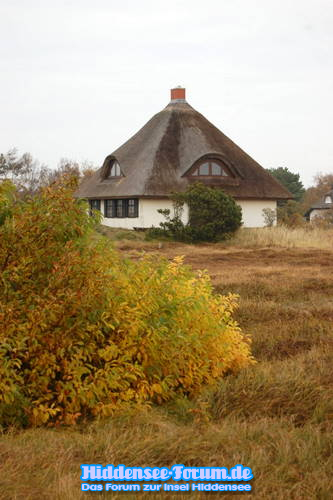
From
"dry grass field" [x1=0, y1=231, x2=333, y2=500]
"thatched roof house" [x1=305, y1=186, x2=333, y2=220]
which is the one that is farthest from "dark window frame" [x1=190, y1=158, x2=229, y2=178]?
"thatched roof house" [x1=305, y1=186, x2=333, y2=220]

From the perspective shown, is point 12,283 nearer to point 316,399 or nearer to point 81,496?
point 81,496

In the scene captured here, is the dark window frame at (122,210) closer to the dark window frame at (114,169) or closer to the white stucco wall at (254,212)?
the dark window frame at (114,169)

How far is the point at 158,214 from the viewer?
3119 cm

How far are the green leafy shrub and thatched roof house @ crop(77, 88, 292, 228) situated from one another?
6.51ft

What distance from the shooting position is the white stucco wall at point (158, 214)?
102ft

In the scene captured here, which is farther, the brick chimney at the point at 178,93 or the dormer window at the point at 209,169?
the brick chimney at the point at 178,93

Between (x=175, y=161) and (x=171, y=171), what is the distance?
932 millimetres

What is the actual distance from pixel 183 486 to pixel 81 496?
63 cm

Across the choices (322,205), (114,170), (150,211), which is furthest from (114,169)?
(322,205)

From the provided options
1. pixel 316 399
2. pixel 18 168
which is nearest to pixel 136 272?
pixel 316 399

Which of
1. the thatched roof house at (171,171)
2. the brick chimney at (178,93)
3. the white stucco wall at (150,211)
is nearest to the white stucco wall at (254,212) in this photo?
the thatched roof house at (171,171)

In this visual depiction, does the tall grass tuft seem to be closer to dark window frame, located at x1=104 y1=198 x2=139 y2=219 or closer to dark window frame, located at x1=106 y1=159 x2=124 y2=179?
dark window frame, located at x1=104 y1=198 x2=139 y2=219

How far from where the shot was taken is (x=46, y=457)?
4051mm

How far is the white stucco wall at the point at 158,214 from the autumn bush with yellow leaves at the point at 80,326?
24.8 metres
